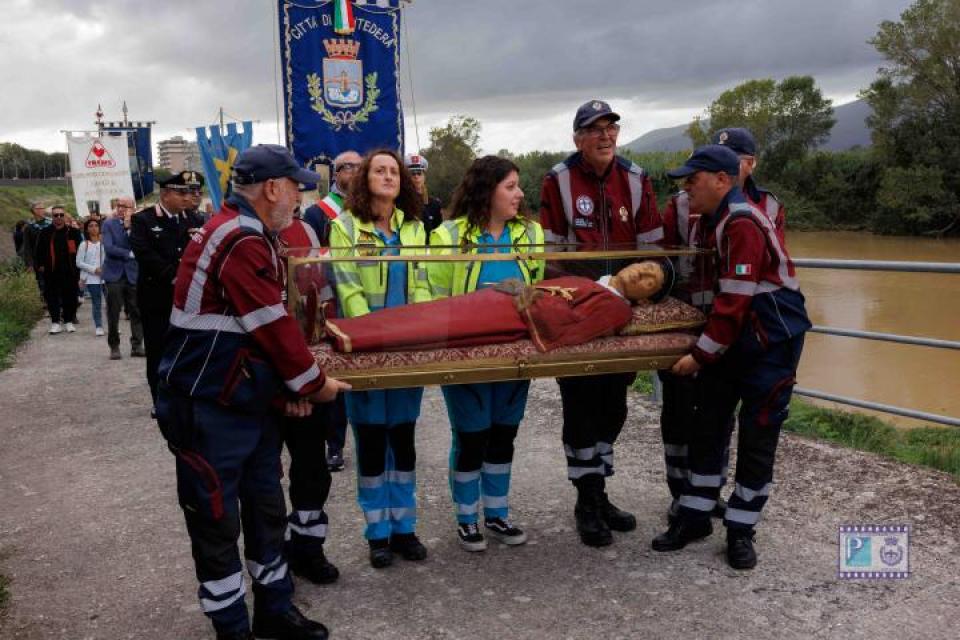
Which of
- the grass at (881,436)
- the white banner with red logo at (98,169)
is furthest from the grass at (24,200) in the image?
the grass at (881,436)

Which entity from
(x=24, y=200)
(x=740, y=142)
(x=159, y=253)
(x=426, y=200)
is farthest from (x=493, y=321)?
(x=24, y=200)

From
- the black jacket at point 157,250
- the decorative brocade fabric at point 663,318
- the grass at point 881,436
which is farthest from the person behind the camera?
the black jacket at point 157,250

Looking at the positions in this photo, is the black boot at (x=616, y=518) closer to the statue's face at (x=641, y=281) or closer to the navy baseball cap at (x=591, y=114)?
the statue's face at (x=641, y=281)

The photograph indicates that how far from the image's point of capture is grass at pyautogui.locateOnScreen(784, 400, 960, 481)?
5.52 metres

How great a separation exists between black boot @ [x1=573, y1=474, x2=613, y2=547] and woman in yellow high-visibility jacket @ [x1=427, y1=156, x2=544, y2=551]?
1.03 ft

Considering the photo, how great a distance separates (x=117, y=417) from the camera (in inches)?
277

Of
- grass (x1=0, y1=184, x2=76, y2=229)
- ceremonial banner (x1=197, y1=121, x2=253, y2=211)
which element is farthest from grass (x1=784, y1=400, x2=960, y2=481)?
grass (x1=0, y1=184, x2=76, y2=229)

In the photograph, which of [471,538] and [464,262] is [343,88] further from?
[471,538]

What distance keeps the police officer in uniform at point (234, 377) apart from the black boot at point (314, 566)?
0.60 metres

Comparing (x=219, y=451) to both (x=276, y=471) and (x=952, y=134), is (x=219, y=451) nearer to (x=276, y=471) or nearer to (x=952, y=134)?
(x=276, y=471)

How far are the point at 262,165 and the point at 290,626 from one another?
1.82 meters

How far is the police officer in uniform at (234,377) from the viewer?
114 inches

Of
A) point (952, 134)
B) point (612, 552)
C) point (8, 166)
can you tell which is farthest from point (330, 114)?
point (8, 166)

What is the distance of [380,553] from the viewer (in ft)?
13.0
